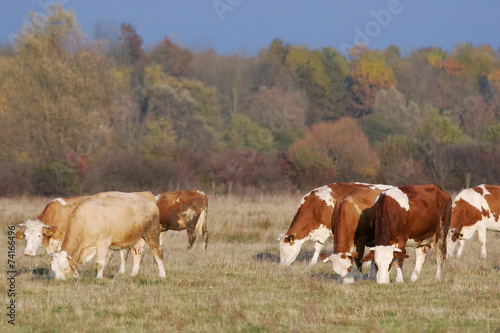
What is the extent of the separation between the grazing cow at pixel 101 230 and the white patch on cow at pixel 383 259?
374 cm

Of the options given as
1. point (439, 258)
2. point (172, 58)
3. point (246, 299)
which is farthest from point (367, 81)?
point (246, 299)

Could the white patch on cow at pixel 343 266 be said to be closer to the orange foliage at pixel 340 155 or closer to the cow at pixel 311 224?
the cow at pixel 311 224

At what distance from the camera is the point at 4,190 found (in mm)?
31266

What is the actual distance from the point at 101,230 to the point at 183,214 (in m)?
5.94

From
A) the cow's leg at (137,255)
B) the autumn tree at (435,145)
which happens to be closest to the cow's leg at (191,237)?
the cow's leg at (137,255)

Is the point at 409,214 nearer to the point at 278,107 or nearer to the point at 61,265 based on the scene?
the point at 61,265

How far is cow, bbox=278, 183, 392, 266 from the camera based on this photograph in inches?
514

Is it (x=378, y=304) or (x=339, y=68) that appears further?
(x=339, y=68)

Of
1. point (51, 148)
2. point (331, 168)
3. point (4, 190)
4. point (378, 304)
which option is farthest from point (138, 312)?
point (331, 168)

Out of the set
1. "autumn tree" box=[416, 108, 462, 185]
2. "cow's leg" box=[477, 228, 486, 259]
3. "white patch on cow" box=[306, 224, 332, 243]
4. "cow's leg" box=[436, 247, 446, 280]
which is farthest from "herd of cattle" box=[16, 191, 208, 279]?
"autumn tree" box=[416, 108, 462, 185]

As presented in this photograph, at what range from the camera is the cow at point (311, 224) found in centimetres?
1305

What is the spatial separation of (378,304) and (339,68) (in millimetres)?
77824

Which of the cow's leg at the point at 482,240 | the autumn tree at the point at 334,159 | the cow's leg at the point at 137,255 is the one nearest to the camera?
the cow's leg at the point at 137,255

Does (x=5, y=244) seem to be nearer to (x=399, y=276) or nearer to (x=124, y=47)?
(x=399, y=276)
